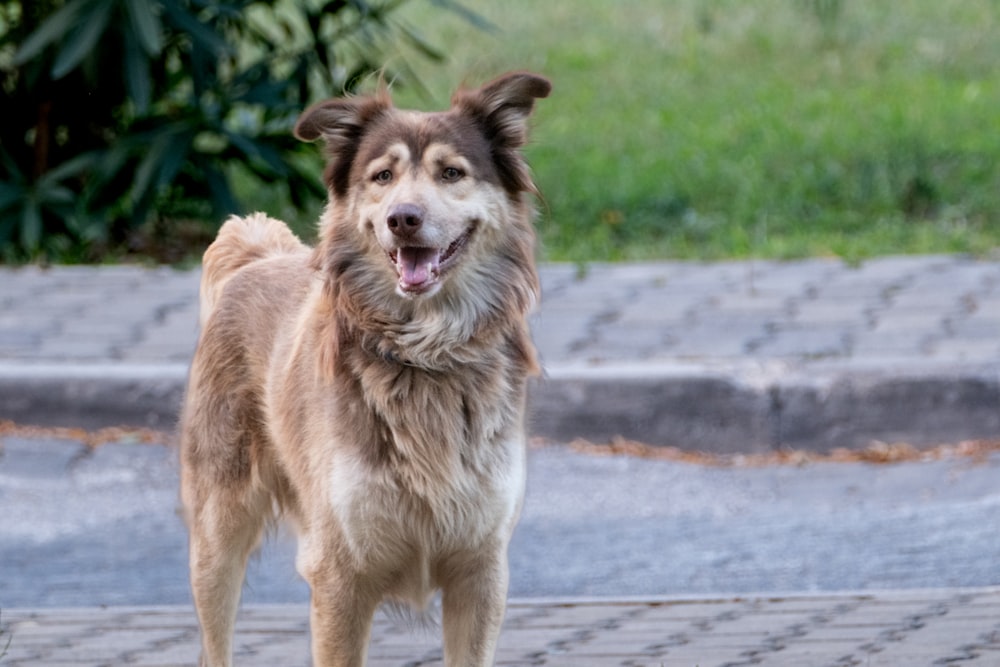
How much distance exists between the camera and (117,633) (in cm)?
505

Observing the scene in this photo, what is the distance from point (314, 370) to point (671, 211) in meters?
7.02

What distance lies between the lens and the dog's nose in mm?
3910

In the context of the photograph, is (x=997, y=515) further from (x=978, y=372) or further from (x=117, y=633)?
(x=117, y=633)

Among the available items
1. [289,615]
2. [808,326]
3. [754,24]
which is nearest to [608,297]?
[808,326]

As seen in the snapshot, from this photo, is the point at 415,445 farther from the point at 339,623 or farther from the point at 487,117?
the point at 487,117

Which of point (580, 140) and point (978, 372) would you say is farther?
point (580, 140)

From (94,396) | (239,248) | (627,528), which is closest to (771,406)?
(627,528)

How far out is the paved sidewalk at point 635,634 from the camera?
4.70 m

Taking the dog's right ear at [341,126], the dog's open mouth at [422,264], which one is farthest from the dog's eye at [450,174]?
the dog's right ear at [341,126]

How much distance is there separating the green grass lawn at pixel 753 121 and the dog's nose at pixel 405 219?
3.48 metres

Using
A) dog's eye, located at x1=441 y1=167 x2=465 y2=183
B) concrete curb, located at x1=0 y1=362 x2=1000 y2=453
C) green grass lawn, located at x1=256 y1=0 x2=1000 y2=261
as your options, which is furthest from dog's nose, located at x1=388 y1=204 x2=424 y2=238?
green grass lawn, located at x1=256 y1=0 x2=1000 y2=261

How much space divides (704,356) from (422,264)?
3524 mm

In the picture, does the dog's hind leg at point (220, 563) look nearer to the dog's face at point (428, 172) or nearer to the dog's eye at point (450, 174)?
the dog's face at point (428, 172)

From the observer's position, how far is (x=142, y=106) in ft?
30.1
